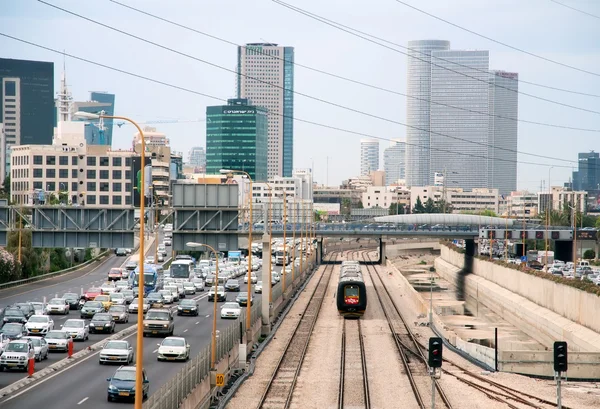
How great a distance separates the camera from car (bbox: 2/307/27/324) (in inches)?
2347

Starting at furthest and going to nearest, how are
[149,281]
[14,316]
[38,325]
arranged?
[149,281] → [14,316] → [38,325]

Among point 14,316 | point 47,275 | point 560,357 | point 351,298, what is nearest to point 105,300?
point 14,316

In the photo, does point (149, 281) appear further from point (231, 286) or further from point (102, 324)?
point (102, 324)

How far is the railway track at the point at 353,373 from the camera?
40.8 meters

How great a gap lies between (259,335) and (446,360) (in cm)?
1273

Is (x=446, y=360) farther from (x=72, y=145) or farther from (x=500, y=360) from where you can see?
(x=72, y=145)

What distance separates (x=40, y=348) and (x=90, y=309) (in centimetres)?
1942

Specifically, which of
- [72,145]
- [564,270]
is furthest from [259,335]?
[72,145]

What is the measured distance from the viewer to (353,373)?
48906 mm

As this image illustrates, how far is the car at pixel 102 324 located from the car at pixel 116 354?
1209cm

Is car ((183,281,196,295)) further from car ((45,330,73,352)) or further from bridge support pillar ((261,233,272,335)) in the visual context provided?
car ((45,330,73,352))

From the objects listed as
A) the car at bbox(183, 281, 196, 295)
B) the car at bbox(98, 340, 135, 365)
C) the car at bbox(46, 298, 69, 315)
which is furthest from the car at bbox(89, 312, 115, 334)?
the car at bbox(183, 281, 196, 295)

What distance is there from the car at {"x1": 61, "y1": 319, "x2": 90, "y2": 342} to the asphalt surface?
33 centimetres

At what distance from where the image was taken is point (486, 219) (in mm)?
174625
